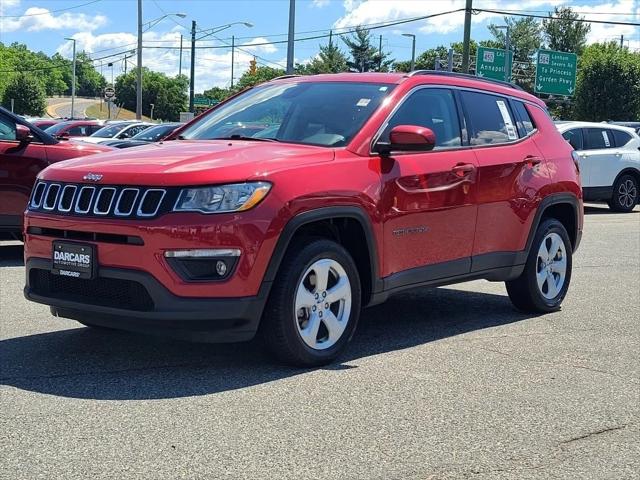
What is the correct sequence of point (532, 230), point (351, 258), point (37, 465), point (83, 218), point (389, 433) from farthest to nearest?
point (532, 230)
point (351, 258)
point (83, 218)
point (389, 433)
point (37, 465)

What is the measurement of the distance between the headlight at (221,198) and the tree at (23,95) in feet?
330

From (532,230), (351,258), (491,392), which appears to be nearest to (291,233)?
(351,258)

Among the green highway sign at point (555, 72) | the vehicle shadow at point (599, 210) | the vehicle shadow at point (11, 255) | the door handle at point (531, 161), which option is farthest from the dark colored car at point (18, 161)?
the green highway sign at point (555, 72)

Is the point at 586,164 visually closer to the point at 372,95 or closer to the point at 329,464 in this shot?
the point at 372,95

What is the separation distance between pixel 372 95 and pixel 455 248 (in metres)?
1.24

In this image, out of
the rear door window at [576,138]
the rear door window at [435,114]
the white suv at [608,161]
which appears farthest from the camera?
the white suv at [608,161]

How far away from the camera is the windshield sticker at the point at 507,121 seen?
6.90 meters

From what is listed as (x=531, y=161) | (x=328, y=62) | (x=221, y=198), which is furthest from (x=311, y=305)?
(x=328, y=62)

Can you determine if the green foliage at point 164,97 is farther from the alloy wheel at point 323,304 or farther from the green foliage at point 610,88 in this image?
the alloy wheel at point 323,304

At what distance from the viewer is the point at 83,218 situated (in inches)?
191

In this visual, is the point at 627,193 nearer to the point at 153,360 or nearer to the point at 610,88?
the point at 153,360

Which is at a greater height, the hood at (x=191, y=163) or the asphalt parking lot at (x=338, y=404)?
the hood at (x=191, y=163)

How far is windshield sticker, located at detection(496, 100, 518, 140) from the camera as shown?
6.90 metres

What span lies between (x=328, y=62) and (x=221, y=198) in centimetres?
7585
